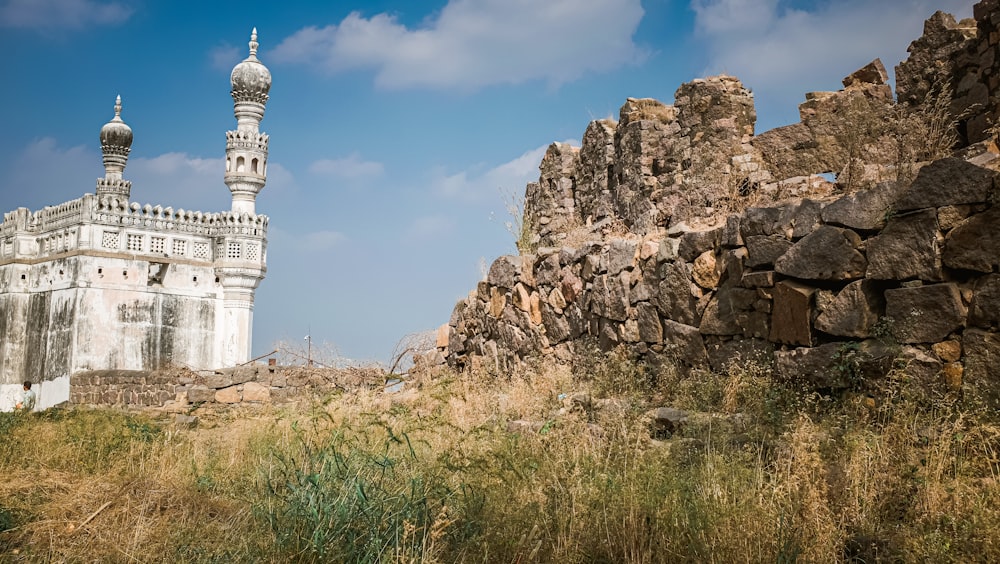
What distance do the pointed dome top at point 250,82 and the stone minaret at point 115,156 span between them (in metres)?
4.90

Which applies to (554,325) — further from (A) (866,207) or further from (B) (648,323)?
(A) (866,207)

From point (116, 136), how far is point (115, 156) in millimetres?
654

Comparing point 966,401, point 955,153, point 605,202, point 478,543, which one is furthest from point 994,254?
point 605,202

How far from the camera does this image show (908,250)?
18.9 ft

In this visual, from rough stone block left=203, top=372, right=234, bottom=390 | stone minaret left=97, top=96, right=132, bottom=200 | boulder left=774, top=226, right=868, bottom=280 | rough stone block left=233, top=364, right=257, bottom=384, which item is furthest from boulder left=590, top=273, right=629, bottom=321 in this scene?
stone minaret left=97, top=96, right=132, bottom=200

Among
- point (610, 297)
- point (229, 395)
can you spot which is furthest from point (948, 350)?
point (229, 395)

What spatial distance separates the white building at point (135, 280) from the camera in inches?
882

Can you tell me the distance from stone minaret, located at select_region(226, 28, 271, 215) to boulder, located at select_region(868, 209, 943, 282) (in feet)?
69.2

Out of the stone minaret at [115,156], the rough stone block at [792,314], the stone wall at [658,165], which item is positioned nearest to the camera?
the rough stone block at [792,314]

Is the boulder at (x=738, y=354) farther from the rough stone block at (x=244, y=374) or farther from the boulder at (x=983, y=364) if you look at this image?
the rough stone block at (x=244, y=374)

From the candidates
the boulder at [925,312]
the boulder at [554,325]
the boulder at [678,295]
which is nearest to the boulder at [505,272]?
the boulder at [554,325]

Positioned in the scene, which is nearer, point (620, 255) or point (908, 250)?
point (908, 250)

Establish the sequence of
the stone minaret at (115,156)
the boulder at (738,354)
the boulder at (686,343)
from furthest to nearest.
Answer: the stone minaret at (115,156) < the boulder at (686,343) < the boulder at (738,354)

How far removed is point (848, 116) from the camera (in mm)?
9227
